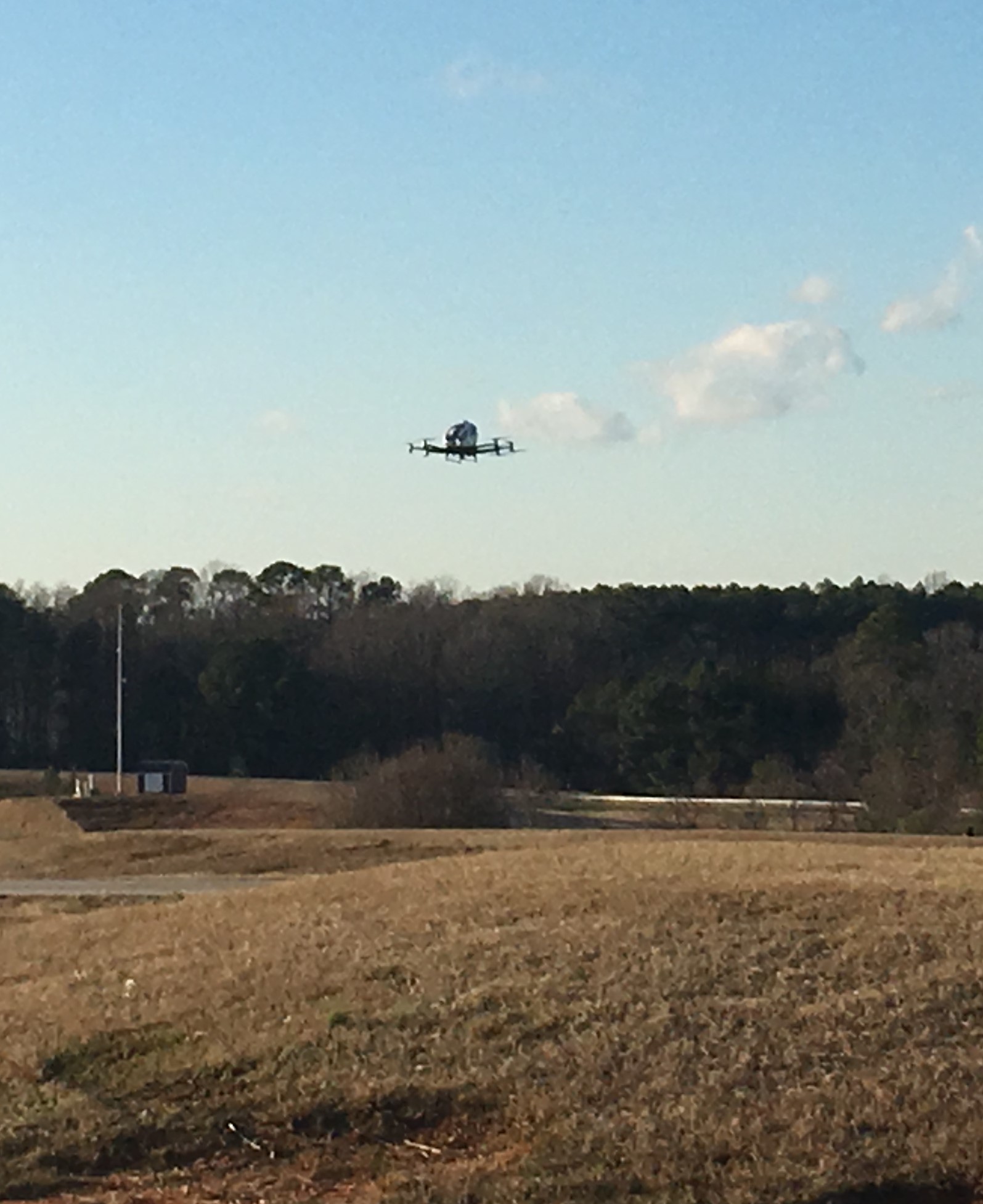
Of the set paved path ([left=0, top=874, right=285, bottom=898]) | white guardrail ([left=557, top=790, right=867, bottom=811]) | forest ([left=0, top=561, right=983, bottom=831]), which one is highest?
forest ([left=0, top=561, right=983, bottom=831])

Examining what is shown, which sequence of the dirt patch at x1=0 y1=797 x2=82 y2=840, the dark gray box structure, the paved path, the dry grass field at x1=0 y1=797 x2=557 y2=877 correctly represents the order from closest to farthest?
the paved path → the dry grass field at x1=0 y1=797 x2=557 y2=877 → the dirt patch at x1=0 y1=797 x2=82 y2=840 → the dark gray box structure

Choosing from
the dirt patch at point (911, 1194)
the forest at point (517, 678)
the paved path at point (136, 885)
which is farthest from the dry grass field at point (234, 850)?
the forest at point (517, 678)

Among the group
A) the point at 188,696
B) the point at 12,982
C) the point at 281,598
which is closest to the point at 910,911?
the point at 12,982

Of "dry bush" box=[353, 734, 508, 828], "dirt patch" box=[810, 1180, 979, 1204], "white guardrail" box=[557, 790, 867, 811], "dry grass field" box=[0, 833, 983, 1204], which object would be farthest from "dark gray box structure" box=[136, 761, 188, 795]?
"dirt patch" box=[810, 1180, 979, 1204]

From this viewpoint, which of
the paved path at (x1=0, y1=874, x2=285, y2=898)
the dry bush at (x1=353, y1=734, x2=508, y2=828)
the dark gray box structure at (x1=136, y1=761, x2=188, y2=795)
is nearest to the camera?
the paved path at (x1=0, y1=874, x2=285, y2=898)

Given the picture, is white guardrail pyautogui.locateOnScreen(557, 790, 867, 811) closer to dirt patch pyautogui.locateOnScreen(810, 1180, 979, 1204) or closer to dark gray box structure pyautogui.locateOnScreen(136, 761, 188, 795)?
dark gray box structure pyautogui.locateOnScreen(136, 761, 188, 795)

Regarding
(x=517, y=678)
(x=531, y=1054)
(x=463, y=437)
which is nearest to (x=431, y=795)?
(x=463, y=437)
